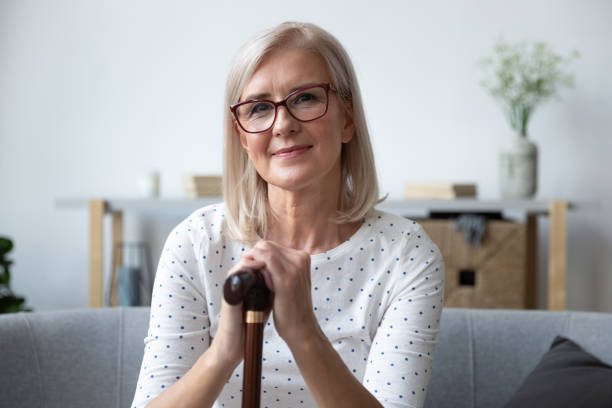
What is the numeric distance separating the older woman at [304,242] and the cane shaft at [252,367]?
0.32 m

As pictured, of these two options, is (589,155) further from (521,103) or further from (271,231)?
(271,231)

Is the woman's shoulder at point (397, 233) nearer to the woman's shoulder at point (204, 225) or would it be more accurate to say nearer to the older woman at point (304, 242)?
the older woman at point (304, 242)

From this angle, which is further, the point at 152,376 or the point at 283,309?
the point at 152,376

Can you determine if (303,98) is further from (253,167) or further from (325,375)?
(325,375)

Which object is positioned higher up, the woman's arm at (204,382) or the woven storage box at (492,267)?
the woman's arm at (204,382)

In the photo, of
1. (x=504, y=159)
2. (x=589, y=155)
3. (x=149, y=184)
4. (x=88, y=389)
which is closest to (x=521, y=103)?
(x=504, y=159)

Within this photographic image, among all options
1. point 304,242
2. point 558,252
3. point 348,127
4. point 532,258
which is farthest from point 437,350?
point 532,258

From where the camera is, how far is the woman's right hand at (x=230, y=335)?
1012 millimetres

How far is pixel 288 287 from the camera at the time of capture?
0.99 m

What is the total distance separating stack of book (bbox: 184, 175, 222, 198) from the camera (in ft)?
10.0

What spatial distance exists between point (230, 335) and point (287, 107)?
1.49 feet

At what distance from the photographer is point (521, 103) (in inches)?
121

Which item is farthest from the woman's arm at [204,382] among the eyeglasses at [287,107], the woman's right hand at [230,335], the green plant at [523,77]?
the green plant at [523,77]

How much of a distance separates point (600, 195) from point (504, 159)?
589 mm
